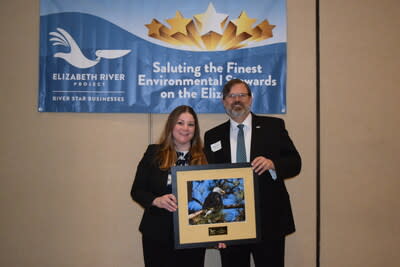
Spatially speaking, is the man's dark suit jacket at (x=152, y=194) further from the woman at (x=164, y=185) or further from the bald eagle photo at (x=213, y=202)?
the bald eagle photo at (x=213, y=202)

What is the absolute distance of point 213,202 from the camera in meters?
1.81

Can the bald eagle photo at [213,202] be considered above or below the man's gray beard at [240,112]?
below

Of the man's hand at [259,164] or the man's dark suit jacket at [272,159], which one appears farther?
the man's dark suit jacket at [272,159]

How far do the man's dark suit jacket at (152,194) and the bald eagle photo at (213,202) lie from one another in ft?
0.76

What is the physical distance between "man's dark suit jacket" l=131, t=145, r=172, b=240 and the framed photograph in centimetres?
11

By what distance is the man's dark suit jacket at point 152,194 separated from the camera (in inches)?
73.1

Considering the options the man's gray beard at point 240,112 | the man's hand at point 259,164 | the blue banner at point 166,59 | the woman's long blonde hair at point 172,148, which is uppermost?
the blue banner at point 166,59

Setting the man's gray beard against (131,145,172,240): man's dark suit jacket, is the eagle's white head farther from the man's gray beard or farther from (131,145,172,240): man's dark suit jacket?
the man's gray beard

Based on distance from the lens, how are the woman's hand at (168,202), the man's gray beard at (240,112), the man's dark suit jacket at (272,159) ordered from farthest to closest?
the man's gray beard at (240,112)
the man's dark suit jacket at (272,159)
the woman's hand at (168,202)

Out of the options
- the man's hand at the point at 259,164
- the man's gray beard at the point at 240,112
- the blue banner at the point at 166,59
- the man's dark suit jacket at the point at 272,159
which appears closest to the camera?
the man's hand at the point at 259,164

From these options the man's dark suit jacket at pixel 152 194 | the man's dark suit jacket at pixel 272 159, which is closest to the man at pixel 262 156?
the man's dark suit jacket at pixel 272 159

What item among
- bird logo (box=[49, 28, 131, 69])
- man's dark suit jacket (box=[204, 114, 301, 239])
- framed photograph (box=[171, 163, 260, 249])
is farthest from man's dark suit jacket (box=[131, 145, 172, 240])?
bird logo (box=[49, 28, 131, 69])

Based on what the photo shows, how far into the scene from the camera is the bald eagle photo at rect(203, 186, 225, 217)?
1.81m

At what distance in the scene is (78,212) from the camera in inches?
114
